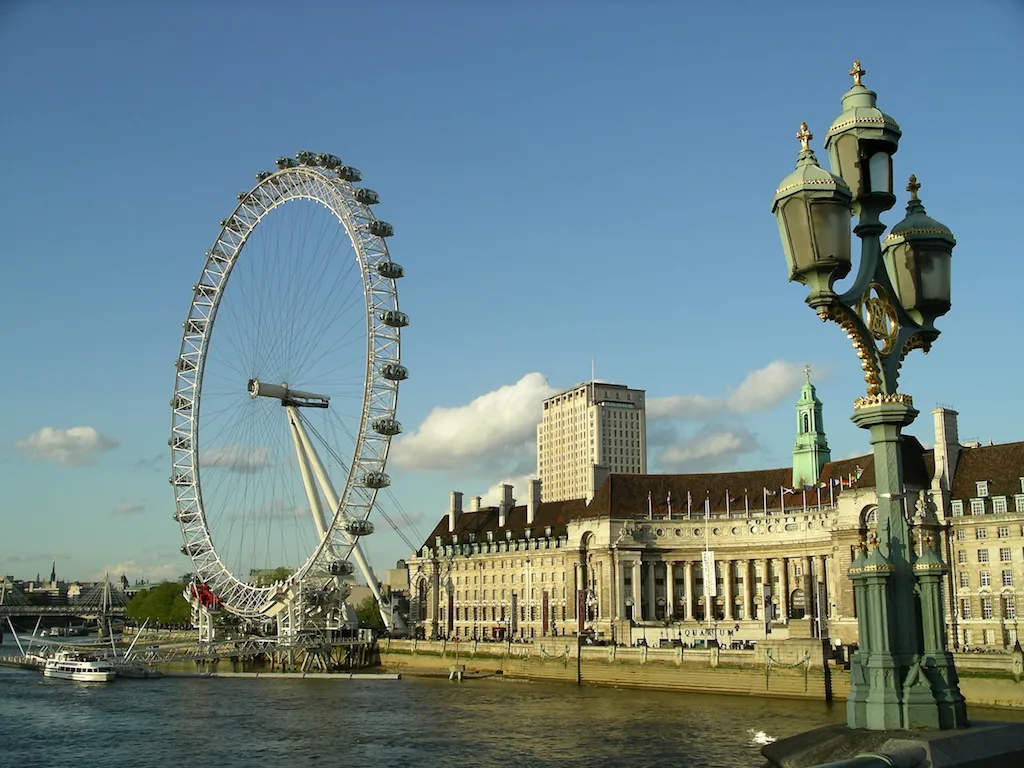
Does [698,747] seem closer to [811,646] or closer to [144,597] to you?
[811,646]

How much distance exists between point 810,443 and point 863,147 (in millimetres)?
110686

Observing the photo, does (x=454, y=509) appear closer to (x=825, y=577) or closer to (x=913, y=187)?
(x=825, y=577)

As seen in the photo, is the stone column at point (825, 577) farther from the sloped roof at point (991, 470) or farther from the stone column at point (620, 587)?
the stone column at point (620, 587)

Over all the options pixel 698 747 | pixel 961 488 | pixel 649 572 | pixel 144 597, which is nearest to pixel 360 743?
pixel 698 747

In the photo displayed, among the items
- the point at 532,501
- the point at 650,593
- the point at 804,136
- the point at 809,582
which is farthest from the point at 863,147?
the point at 532,501

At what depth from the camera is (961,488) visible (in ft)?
290

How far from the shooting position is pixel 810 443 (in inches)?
4823

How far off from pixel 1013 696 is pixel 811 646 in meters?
12.8

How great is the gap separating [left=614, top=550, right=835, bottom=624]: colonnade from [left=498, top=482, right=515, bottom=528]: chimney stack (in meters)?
24.1

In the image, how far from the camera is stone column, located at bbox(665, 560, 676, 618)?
368 ft

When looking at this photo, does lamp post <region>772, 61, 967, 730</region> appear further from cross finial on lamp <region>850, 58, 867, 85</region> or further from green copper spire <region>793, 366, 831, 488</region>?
green copper spire <region>793, 366, 831, 488</region>

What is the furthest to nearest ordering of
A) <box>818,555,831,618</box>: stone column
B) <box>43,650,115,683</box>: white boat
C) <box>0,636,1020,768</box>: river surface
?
1. <box>818,555,831,618</box>: stone column
2. <box>43,650,115,683</box>: white boat
3. <box>0,636,1020,768</box>: river surface

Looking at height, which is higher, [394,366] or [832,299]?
[394,366]

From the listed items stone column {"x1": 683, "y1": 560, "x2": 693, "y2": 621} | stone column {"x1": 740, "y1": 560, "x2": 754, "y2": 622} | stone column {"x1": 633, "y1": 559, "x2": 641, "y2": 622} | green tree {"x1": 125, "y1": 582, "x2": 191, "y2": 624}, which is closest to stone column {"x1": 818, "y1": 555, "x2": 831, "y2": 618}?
stone column {"x1": 740, "y1": 560, "x2": 754, "y2": 622}
